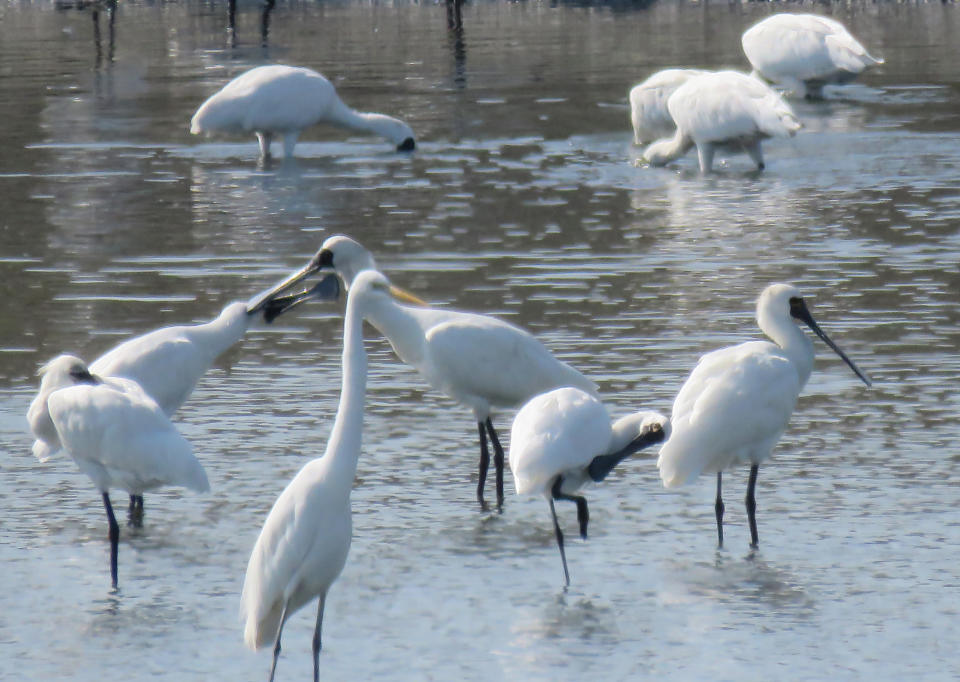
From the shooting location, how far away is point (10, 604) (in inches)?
259

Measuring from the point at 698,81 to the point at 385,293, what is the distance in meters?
11.4

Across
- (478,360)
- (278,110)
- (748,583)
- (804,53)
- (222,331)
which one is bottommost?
(748,583)

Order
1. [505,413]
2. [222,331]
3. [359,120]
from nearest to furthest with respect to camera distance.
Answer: [222,331] < [505,413] < [359,120]

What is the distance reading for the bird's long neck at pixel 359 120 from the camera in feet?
59.3

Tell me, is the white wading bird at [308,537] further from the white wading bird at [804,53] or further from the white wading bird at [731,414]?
the white wading bird at [804,53]

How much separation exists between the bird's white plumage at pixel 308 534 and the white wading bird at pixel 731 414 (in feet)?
5.94

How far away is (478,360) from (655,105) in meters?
10.3

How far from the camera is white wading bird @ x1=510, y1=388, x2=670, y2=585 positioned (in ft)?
22.6

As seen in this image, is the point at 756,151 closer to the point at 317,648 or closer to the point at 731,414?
the point at 731,414

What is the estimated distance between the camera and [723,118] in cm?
1606

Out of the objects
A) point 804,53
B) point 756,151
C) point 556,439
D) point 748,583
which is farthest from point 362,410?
point 804,53

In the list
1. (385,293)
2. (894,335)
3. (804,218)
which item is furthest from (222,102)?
(385,293)

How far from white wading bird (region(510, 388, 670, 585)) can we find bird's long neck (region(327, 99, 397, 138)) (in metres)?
11.0

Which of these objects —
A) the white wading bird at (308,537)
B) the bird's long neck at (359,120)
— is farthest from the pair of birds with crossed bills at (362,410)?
the bird's long neck at (359,120)
